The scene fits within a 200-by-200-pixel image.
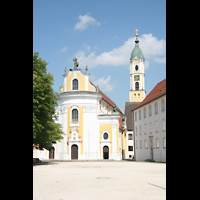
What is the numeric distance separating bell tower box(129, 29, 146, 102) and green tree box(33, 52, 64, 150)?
65.7 meters

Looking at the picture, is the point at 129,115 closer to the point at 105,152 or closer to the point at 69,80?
the point at 105,152

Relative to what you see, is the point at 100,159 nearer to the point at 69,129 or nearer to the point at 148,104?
the point at 69,129

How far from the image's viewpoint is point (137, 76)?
96.6 metres

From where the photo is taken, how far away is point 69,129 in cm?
5056

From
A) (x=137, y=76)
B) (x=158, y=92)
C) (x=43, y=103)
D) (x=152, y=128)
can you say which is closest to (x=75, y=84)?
(x=158, y=92)

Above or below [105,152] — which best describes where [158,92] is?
above

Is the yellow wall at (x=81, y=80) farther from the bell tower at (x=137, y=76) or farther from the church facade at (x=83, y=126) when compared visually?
the bell tower at (x=137, y=76)

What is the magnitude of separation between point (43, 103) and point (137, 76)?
70523mm

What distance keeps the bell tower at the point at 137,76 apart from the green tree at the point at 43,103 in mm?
65708

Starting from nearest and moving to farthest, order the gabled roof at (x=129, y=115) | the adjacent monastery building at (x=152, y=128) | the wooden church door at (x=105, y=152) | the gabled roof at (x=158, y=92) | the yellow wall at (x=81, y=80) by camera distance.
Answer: the adjacent monastery building at (x=152, y=128) < the gabled roof at (x=158, y=92) < the wooden church door at (x=105, y=152) < the yellow wall at (x=81, y=80) < the gabled roof at (x=129, y=115)

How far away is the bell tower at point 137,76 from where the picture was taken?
9606 centimetres

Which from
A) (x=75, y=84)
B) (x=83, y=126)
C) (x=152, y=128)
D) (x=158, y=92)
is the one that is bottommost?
(x=152, y=128)

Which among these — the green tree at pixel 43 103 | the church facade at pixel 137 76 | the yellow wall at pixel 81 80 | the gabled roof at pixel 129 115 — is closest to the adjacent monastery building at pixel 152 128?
the yellow wall at pixel 81 80

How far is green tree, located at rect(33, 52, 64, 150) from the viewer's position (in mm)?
27859
